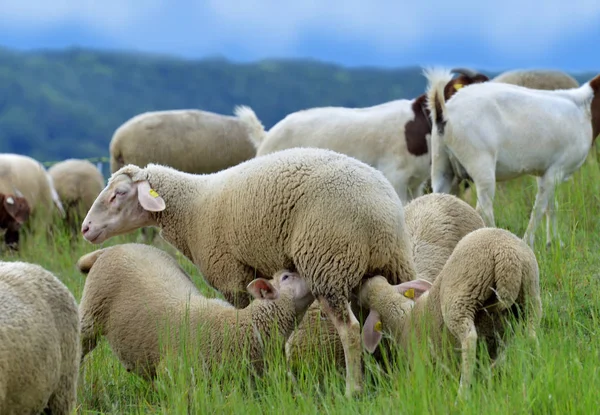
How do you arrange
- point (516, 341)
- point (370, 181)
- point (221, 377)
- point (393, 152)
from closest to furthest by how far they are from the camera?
1. point (516, 341)
2. point (221, 377)
3. point (370, 181)
4. point (393, 152)

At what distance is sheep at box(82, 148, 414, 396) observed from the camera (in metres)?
5.05

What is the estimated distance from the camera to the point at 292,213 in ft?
17.1

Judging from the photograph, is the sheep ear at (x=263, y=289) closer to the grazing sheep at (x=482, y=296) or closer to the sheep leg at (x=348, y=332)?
the sheep leg at (x=348, y=332)

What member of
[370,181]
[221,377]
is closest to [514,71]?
[370,181]

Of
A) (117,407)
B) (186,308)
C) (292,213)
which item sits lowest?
(117,407)

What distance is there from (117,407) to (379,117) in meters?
5.36

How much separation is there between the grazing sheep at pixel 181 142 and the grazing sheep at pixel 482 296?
8.59 meters

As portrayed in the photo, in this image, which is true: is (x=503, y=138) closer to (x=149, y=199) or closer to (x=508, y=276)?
(x=149, y=199)

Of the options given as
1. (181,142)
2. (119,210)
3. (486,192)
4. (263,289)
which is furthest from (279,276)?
(181,142)

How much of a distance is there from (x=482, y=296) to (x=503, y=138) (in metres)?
3.66

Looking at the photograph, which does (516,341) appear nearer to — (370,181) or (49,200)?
(370,181)

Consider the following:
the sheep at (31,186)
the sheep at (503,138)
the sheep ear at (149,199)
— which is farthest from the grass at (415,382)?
the sheep at (31,186)

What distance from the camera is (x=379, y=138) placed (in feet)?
31.0

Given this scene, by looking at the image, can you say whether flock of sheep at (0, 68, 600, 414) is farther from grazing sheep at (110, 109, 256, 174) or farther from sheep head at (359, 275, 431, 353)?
grazing sheep at (110, 109, 256, 174)
